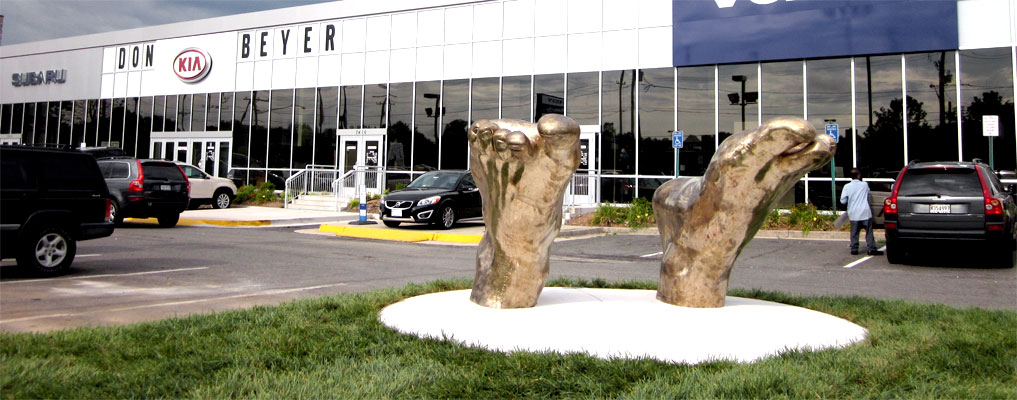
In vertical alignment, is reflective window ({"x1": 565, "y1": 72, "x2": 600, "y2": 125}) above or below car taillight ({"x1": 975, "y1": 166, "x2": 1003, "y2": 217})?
above

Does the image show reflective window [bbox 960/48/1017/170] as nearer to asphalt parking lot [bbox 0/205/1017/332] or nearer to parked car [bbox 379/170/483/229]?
asphalt parking lot [bbox 0/205/1017/332]

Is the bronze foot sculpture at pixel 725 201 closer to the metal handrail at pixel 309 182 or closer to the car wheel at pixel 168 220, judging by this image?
the car wheel at pixel 168 220

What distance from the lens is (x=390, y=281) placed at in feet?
30.3

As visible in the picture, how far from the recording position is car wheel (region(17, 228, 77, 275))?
888 centimetres

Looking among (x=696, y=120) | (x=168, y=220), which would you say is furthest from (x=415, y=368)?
(x=696, y=120)

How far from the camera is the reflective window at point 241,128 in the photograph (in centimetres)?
2981

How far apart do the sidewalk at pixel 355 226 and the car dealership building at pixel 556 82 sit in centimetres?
327

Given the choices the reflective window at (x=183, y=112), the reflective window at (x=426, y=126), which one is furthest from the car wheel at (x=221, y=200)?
the reflective window at (x=183, y=112)

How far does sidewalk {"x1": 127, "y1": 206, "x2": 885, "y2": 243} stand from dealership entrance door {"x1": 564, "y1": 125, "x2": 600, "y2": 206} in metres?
2.49

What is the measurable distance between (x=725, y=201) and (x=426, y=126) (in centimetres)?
2102

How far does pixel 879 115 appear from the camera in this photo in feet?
63.7

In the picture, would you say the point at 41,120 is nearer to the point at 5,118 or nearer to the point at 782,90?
the point at 5,118

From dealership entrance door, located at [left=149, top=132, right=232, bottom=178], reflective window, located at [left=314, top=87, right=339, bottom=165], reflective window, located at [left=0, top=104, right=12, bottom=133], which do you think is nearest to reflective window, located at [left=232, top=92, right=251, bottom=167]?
dealership entrance door, located at [left=149, top=132, right=232, bottom=178]

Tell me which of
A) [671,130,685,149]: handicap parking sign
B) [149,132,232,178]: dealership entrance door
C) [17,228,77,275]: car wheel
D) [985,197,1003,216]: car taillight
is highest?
[149,132,232,178]: dealership entrance door
